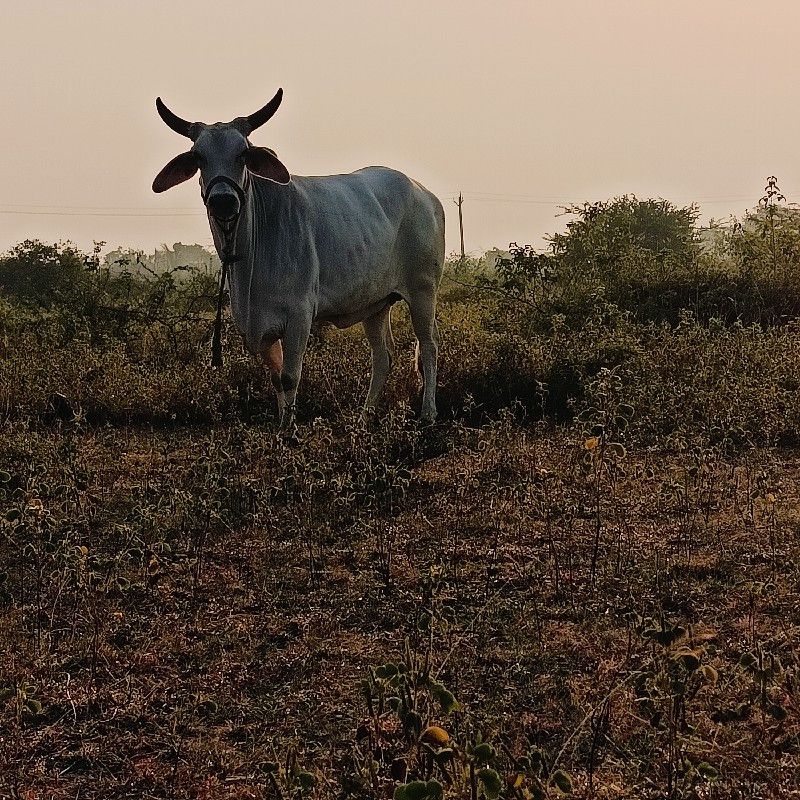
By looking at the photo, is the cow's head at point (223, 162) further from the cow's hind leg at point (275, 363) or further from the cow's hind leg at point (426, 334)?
the cow's hind leg at point (426, 334)

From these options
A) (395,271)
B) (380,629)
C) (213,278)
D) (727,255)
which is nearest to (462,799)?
(380,629)

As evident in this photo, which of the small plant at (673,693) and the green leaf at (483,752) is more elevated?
the green leaf at (483,752)

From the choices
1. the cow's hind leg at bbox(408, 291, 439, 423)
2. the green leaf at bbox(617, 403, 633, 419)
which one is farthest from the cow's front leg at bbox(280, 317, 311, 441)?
the green leaf at bbox(617, 403, 633, 419)

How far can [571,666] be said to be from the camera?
137 inches

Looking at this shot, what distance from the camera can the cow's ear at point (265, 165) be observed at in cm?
623

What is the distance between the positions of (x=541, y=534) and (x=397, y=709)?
2684mm

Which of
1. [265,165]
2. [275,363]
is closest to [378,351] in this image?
[275,363]

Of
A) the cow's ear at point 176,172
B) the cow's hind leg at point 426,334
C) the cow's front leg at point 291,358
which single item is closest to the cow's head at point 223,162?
the cow's ear at point 176,172

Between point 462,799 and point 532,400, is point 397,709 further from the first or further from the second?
point 532,400

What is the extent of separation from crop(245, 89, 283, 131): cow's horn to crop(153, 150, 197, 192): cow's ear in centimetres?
41

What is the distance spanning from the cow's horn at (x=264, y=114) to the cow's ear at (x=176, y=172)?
41 centimetres

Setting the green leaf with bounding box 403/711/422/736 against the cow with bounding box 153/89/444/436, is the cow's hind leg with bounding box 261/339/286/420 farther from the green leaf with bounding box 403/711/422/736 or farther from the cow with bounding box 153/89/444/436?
the green leaf with bounding box 403/711/422/736

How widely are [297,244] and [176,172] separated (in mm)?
830

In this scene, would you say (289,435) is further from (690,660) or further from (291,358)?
(690,660)
